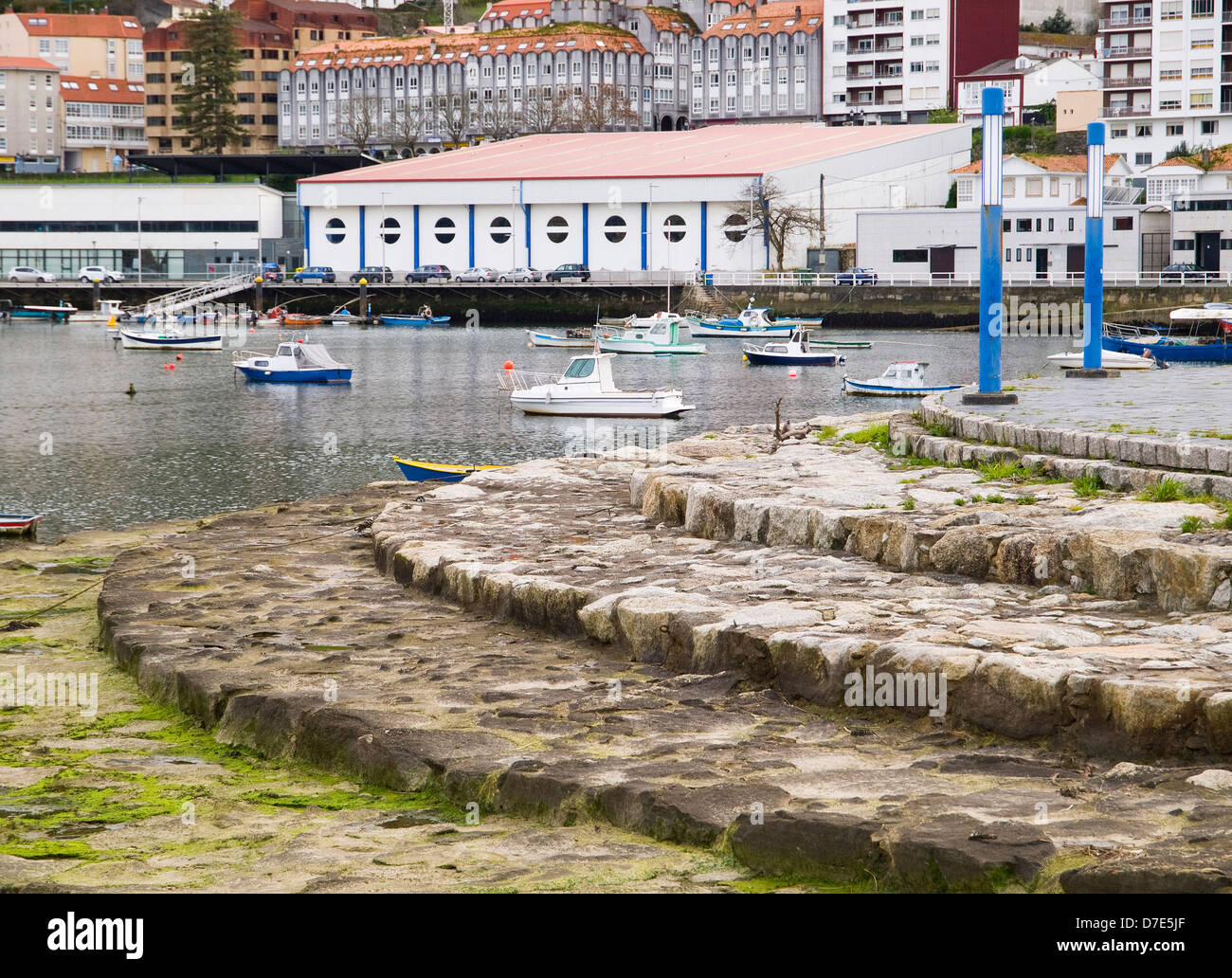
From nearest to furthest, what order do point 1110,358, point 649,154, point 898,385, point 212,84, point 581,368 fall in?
point 1110,358
point 581,368
point 898,385
point 649,154
point 212,84

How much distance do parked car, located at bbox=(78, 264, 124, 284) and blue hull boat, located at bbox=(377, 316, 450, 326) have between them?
1970 cm

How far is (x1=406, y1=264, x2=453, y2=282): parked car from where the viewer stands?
8456 cm

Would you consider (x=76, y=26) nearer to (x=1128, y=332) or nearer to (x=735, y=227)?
(x=735, y=227)

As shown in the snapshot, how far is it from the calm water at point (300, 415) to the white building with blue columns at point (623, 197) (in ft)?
38.9

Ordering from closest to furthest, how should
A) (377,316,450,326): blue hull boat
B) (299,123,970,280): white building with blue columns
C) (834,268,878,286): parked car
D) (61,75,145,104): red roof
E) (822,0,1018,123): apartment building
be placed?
(834,268,878,286): parked car → (299,123,970,280): white building with blue columns → (377,316,450,326): blue hull boat → (822,0,1018,123): apartment building → (61,75,145,104): red roof

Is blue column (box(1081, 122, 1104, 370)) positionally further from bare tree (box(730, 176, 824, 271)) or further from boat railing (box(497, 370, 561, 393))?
bare tree (box(730, 176, 824, 271))

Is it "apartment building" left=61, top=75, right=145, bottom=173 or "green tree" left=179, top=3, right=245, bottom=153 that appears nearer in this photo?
"green tree" left=179, top=3, right=245, bottom=153

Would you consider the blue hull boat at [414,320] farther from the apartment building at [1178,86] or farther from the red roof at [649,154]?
the apartment building at [1178,86]

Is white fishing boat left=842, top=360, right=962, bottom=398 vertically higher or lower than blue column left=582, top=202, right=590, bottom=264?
lower

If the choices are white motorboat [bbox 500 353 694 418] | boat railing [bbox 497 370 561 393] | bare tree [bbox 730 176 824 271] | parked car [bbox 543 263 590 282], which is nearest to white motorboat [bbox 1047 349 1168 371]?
white motorboat [bbox 500 353 694 418]

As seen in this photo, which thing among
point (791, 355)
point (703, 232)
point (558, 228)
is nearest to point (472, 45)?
point (558, 228)

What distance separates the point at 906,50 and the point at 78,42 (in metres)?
79.2

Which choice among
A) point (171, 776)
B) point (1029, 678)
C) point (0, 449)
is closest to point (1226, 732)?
point (1029, 678)

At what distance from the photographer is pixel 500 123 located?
118 metres
